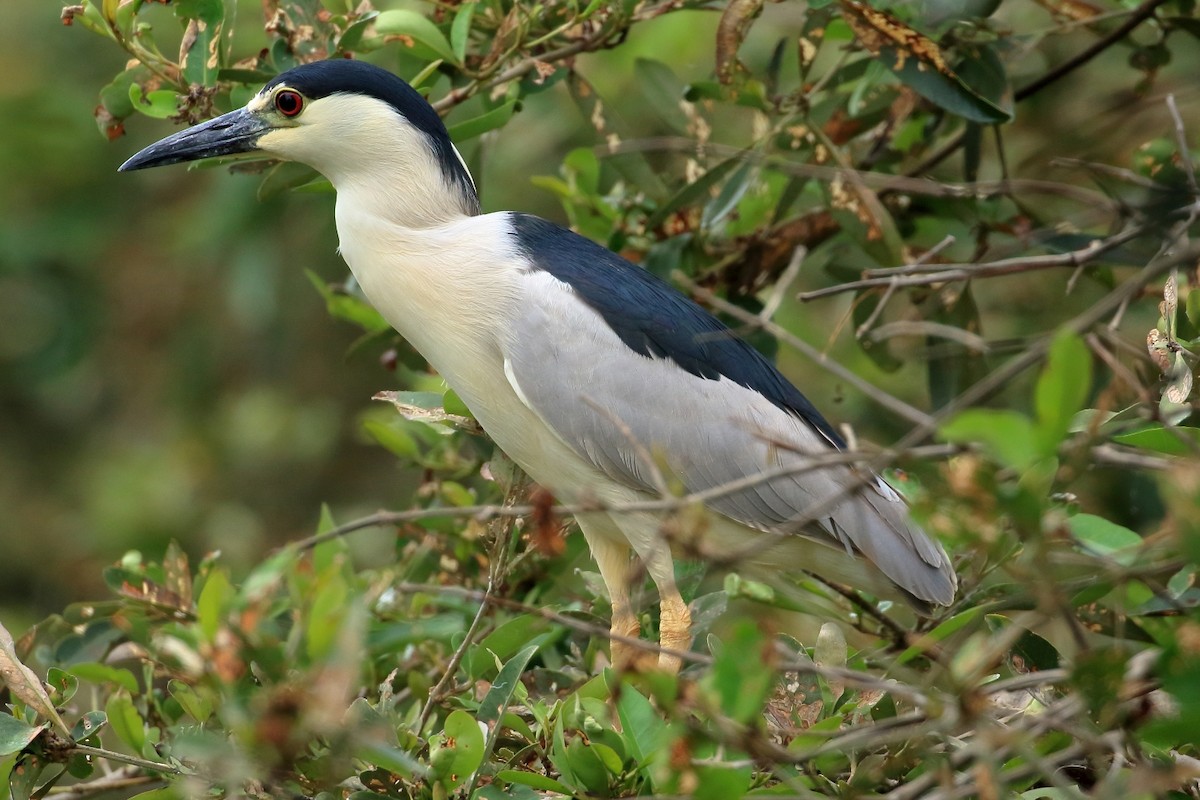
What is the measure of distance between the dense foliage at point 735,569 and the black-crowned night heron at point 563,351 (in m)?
0.08

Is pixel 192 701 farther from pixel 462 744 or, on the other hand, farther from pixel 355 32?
pixel 355 32

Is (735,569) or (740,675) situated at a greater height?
(740,675)

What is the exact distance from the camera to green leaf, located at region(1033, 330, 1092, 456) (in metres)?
1.17

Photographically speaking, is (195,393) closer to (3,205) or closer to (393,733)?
(3,205)

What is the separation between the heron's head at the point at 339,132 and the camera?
8.00ft

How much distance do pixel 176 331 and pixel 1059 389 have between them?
4.13 m

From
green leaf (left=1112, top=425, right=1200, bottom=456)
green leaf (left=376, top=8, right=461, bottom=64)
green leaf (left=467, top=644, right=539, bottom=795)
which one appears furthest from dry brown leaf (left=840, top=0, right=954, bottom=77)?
green leaf (left=467, top=644, right=539, bottom=795)

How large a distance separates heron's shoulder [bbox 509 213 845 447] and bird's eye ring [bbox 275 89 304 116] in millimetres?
461

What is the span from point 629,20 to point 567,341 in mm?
667

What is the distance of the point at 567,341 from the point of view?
2410 millimetres

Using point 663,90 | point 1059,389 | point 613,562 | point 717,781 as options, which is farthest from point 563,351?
point 1059,389

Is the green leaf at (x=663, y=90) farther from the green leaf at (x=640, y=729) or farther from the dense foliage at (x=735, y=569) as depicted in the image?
the green leaf at (x=640, y=729)

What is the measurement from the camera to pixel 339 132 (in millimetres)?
2488

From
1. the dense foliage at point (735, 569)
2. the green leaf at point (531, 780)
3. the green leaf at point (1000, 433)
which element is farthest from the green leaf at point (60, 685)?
the green leaf at point (1000, 433)
